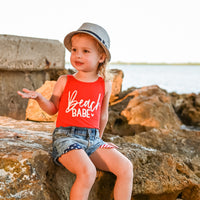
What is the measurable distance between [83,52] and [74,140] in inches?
26.2

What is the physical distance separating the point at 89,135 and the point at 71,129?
0.14 metres

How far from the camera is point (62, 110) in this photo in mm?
2168

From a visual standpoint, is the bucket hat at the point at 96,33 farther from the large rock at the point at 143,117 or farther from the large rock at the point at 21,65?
the large rock at the point at 21,65

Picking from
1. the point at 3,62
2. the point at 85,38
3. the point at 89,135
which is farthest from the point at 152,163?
the point at 3,62

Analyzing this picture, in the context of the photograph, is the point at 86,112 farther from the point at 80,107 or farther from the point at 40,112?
the point at 40,112

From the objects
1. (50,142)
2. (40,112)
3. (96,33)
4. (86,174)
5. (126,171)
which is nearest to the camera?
(86,174)

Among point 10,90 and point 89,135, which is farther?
point 10,90

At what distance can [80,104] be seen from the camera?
84.4 inches

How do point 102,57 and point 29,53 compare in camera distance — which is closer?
Answer: point 102,57

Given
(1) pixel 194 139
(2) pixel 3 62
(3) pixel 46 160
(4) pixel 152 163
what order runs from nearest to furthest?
(3) pixel 46 160
(4) pixel 152 163
(1) pixel 194 139
(2) pixel 3 62

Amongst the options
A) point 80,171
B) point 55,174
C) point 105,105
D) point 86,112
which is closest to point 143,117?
point 105,105

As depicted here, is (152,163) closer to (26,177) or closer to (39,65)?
(26,177)

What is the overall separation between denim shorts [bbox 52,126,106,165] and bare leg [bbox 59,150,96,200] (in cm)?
5

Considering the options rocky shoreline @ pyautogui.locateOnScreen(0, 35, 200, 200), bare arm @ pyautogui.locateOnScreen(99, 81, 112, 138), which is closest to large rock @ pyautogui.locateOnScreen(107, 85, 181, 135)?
rocky shoreline @ pyautogui.locateOnScreen(0, 35, 200, 200)
